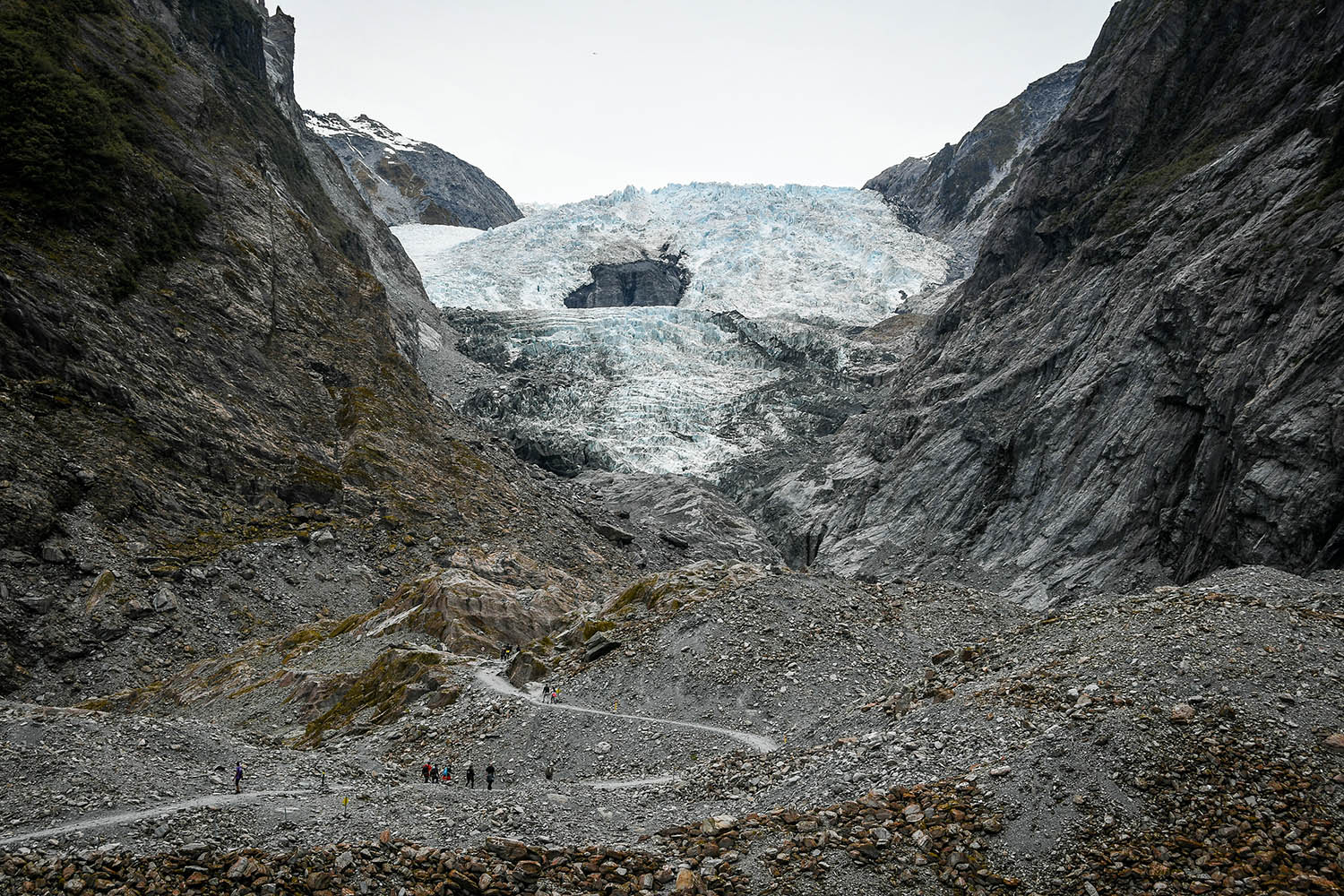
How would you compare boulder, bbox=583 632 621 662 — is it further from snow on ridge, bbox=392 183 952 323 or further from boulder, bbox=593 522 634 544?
snow on ridge, bbox=392 183 952 323

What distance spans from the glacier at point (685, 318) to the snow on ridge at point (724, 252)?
0.40 metres

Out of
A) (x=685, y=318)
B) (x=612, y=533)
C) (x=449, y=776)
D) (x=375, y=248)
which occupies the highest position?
(x=375, y=248)

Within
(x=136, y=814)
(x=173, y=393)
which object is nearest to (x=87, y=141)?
(x=173, y=393)

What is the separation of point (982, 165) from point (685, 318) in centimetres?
11050

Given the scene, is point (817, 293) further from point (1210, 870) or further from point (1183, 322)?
point (1210, 870)

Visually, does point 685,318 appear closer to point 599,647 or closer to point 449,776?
point 599,647

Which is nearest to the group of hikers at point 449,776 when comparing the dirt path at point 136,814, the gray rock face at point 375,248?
the dirt path at point 136,814

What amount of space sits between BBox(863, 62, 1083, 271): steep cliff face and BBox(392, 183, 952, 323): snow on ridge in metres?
13.8

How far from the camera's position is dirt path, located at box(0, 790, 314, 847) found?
37.1 ft

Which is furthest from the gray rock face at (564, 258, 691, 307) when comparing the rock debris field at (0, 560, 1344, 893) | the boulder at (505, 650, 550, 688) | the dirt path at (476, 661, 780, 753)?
the rock debris field at (0, 560, 1344, 893)

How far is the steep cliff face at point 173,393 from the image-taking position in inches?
1127

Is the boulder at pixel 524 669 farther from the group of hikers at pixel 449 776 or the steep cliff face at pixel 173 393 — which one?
the steep cliff face at pixel 173 393

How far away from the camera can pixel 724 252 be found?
513 feet

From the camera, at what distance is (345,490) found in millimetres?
40938
